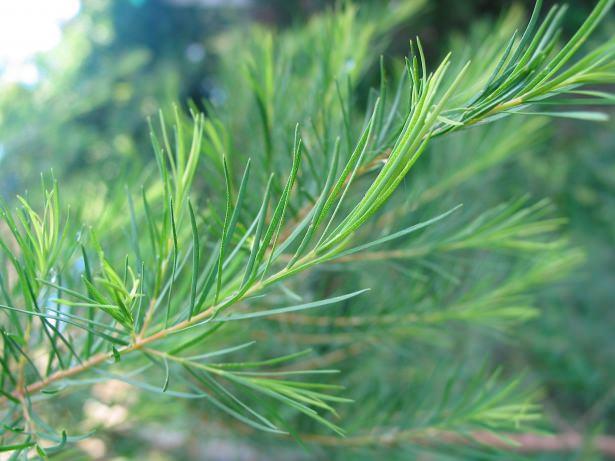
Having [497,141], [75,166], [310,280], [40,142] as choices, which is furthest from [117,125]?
[497,141]

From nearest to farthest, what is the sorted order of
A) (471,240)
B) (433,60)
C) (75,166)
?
(471,240)
(75,166)
(433,60)

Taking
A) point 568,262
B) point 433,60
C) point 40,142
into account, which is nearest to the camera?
point 568,262

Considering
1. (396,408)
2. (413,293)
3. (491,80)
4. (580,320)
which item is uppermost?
(491,80)

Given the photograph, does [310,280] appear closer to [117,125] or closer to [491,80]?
[491,80]

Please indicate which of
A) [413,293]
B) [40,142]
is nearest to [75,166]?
[40,142]

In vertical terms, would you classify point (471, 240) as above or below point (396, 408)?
above

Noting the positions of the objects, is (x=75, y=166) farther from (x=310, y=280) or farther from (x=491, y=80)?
(x=491, y=80)

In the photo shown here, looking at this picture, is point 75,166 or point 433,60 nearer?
point 75,166
